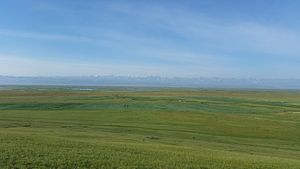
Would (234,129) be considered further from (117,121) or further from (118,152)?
(118,152)

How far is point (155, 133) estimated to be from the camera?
53.0 metres

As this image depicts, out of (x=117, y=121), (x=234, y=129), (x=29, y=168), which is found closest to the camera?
(x=29, y=168)

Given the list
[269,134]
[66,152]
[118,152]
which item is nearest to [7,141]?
[66,152]

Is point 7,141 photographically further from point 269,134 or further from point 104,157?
point 269,134

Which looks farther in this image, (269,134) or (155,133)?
(269,134)

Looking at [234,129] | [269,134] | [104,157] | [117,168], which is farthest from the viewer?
[234,129]

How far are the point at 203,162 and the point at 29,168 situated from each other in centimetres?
1084

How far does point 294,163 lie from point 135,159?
1103 cm

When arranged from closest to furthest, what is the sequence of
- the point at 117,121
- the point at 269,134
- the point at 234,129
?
the point at 269,134
the point at 234,129
the point at 117,121

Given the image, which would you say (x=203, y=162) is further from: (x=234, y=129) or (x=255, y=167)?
(x=234, y=129)

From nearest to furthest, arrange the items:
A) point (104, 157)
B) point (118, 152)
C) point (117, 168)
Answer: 1. point (117, 168)
2. point (104, 157)
3. point (118, 152)

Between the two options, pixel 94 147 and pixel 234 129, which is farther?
pixel 234 129

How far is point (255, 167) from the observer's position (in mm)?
25906

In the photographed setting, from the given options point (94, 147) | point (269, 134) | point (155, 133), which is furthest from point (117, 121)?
point (94, 147)
